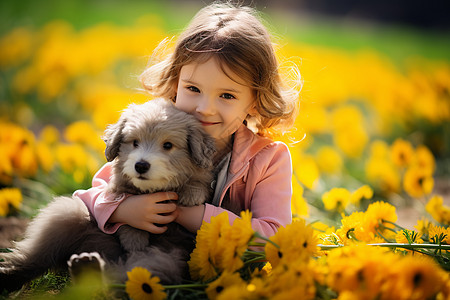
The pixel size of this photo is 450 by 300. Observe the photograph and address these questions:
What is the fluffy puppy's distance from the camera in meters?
2.25

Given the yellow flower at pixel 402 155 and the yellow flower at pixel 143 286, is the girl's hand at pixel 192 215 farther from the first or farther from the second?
the yellow flower at pixel 402 155

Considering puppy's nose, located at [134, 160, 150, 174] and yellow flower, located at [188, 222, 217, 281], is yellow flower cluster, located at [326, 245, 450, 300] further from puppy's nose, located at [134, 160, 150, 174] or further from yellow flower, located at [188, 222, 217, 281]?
puppy's nose, located at [134, 160, 150, 174]

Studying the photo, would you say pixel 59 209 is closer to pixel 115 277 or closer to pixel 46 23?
pixel 115 277

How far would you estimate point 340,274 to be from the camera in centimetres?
167

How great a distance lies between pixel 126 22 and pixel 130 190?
1130 centimetres

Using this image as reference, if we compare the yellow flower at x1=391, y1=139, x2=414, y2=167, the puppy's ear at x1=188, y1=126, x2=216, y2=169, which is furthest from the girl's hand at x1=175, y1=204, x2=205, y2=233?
the yellow flower at x1=391, y1=139, x2=414, y2=167

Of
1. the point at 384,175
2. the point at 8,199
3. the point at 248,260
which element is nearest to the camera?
the point at 248,260

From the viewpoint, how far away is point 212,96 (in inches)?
107

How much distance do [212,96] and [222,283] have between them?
118 cm

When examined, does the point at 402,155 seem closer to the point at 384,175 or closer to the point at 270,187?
the point at 384,175

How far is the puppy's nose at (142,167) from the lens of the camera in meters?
2.13

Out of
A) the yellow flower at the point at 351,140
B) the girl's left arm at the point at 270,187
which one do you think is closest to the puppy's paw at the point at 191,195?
the girl's left arm at the point at 270,187

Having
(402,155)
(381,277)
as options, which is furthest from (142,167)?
(402,155)

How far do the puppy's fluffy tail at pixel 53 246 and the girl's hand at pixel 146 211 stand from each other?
15 cm
